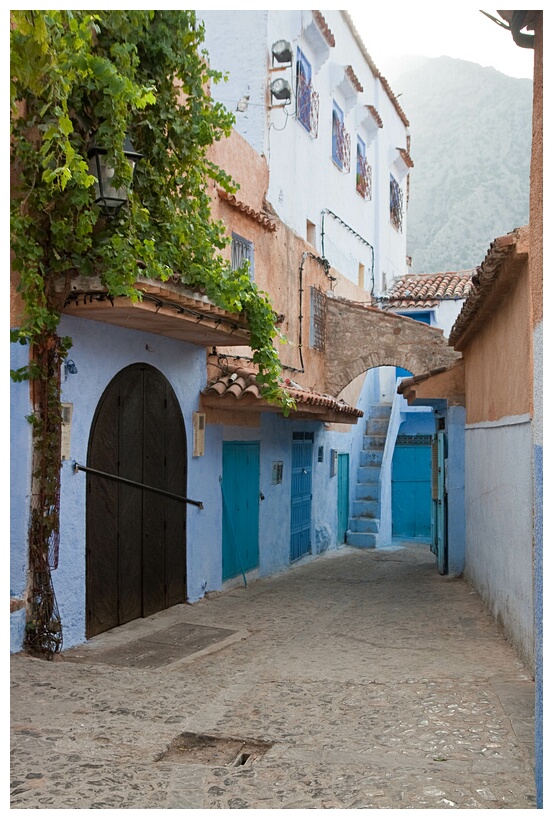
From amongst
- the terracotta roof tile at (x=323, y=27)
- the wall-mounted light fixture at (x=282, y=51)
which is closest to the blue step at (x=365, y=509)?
the terracotta roof tile at (x=323, y=27)

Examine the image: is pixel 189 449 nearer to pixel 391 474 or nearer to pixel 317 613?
pixel 317 613

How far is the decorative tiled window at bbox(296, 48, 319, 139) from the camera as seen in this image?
15281 mm

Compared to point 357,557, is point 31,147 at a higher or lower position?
higher

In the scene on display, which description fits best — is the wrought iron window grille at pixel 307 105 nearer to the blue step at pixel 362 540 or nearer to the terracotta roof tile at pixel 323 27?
the terracotta roof tile at pixel 323 27

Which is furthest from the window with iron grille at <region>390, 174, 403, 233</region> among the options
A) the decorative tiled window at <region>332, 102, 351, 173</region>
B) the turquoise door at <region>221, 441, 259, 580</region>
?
the turquoise door at <region>221, 441, 259, 580</region>

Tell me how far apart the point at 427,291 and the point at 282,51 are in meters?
10.6

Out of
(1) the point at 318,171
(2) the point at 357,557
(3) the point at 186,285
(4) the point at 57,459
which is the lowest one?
(2) the point at 357,557

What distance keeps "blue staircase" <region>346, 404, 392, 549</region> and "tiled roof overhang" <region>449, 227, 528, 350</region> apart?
9.82 m

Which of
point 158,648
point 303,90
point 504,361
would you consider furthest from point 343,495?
point 158,648

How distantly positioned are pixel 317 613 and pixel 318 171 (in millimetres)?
10352

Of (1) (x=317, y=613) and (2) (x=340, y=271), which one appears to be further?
(2) (x=340, y=271)

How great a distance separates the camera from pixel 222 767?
4863 mm

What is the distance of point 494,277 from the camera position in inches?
311
